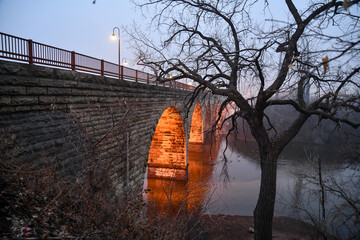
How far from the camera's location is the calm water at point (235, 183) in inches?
363

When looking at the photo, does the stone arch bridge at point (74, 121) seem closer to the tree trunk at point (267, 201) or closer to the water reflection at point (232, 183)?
the water reflection at point (232, 183)

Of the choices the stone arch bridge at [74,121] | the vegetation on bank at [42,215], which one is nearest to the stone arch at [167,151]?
the stone arch bridge at [74,121]

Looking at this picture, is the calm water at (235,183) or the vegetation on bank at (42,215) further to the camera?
the calm water at (235,183)

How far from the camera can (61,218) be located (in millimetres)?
2768

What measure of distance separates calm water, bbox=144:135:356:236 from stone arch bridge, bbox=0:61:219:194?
1.90 m

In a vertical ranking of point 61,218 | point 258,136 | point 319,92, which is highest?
point 319,92

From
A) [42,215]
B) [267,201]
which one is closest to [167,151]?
[267,201]

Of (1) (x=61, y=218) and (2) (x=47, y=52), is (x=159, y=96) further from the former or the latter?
(1) (x=61, y=218)

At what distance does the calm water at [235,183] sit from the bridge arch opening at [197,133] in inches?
53.1

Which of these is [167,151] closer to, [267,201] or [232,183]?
[232,183]

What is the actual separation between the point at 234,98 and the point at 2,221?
4845mm

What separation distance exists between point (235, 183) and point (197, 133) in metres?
12.8

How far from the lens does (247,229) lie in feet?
28.3

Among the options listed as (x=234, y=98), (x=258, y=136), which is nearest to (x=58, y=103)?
(x=234, y=98)
